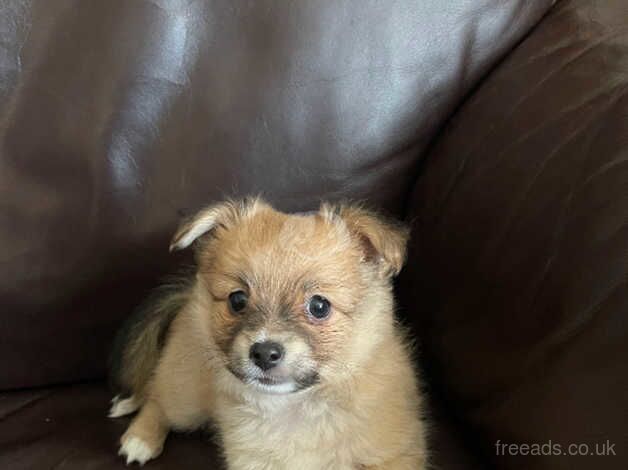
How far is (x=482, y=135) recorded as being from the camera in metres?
1.32

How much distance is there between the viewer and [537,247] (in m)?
1.12

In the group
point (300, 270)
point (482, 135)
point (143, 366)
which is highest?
point (482, 135)

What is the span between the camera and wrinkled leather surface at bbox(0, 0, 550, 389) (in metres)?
1.35

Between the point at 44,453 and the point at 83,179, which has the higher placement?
the point at 83,179

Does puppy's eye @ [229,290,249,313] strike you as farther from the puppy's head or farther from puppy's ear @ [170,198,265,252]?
puppy's ear @ [170,198,265,252]

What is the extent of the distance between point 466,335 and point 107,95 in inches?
31.0

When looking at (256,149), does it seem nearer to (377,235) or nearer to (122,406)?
(377,235)

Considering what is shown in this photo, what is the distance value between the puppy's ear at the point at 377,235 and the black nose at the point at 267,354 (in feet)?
0.78

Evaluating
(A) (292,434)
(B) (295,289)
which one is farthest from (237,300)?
(A) (292,434)

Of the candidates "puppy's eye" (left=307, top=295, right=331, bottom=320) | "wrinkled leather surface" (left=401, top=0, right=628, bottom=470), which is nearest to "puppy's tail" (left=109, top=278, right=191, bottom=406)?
"puppy's eye" (left=307, top=295, right=331, bottom=320)

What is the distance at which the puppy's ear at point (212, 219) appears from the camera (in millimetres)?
1210

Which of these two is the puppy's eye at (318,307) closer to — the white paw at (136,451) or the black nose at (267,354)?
the black nose at (267,354)

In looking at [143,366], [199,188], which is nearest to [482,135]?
[199,188]

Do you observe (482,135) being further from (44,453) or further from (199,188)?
(44,453)
